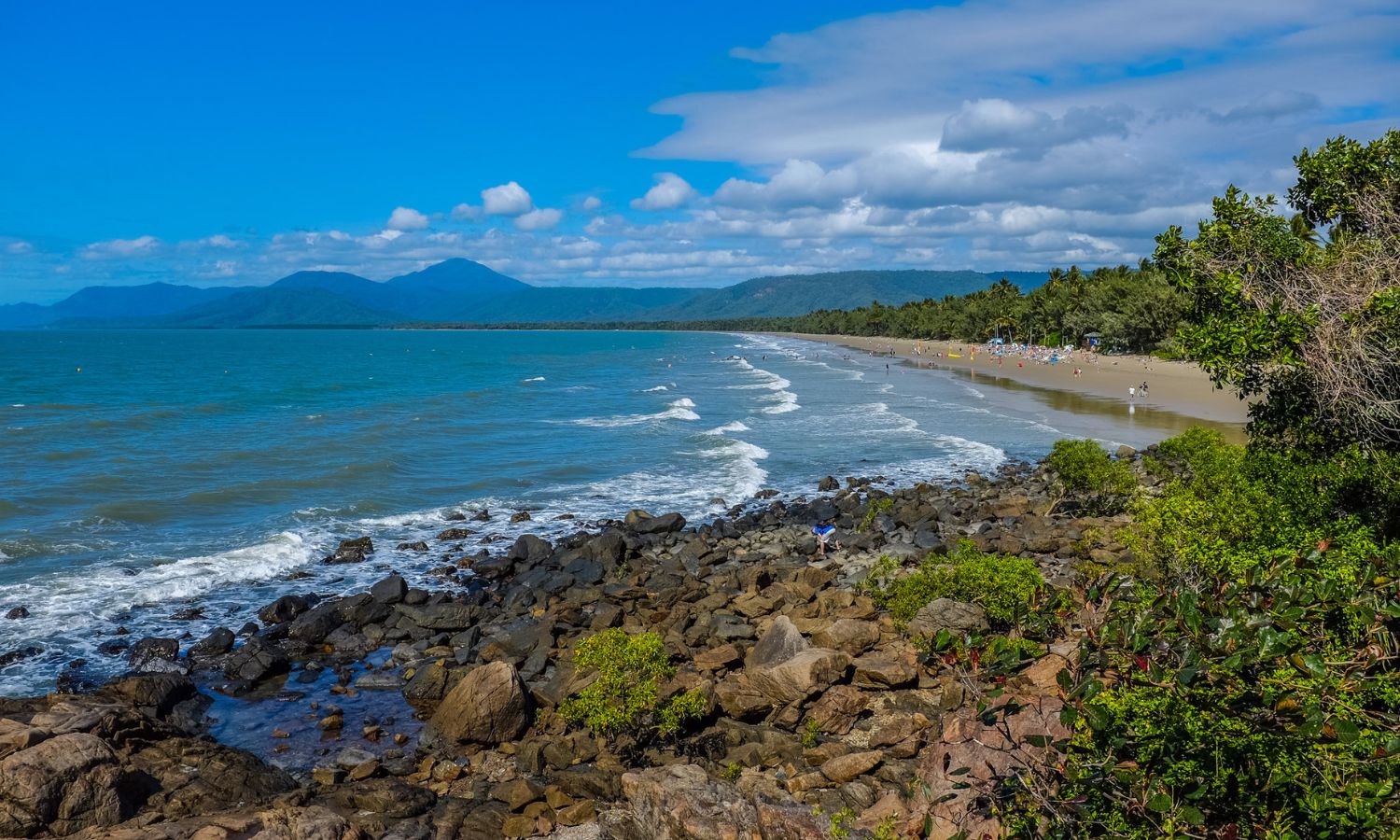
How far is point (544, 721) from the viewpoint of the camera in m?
12.5

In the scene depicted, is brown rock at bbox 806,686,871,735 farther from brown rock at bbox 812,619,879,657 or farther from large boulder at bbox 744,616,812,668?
brown rock at bbox 812,619,879,657

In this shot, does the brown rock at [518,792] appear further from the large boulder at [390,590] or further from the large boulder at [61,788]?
the large boulder at [390,590]

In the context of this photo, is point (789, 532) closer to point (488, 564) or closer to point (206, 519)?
point (488, 564)

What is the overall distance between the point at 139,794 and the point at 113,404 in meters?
60.7

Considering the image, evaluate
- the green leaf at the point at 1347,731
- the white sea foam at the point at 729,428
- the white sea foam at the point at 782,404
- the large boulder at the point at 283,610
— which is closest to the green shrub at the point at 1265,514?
the green leaf at the point at 1347,731

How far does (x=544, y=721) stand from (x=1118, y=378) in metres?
66.7

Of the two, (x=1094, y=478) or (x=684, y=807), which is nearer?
(x=684, y=807)

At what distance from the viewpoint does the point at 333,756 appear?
40.0 feet

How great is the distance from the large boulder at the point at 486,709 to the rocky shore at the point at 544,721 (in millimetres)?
31

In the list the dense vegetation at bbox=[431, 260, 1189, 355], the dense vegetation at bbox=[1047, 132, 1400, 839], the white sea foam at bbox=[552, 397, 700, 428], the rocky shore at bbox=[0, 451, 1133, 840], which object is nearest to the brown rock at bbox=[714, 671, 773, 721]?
the rocky shore at bbox=[0, 451, 1133, 840]

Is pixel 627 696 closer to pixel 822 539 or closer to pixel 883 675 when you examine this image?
pixel 883 675

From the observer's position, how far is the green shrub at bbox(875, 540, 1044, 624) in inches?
522

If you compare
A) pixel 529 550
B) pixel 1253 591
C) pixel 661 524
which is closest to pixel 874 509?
pixel 661 524

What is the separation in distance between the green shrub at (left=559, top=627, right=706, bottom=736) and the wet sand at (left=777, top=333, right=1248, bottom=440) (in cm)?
3337
